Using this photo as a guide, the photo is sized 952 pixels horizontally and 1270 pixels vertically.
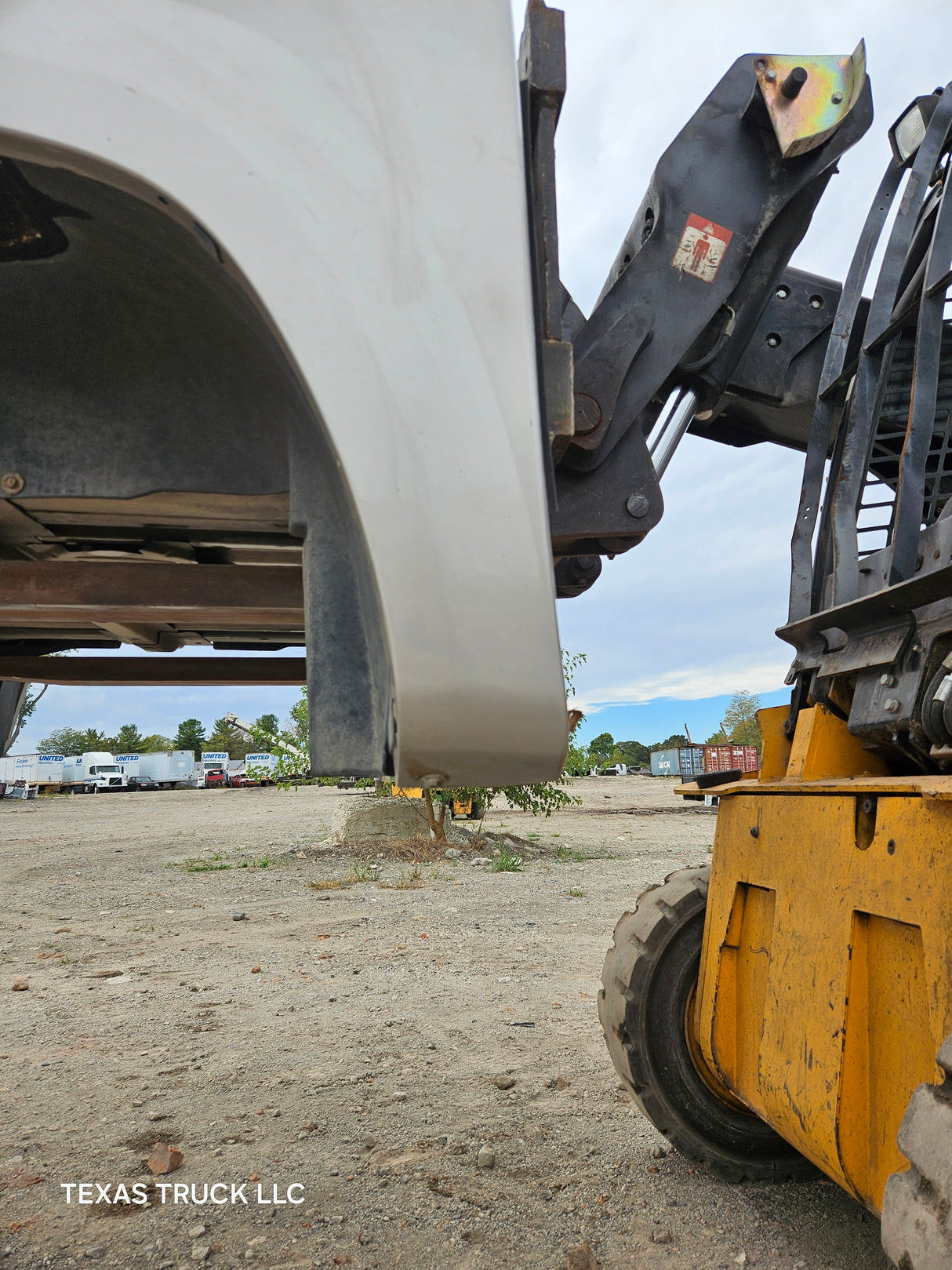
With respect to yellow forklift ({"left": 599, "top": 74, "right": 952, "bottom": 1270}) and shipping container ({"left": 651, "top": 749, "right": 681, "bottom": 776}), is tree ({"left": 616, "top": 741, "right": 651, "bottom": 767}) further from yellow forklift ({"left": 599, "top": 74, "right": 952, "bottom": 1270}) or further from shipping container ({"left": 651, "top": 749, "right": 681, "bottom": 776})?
yellow forklift ({"left": 599, "top": 74, "right": 952, "bottom": 1270})

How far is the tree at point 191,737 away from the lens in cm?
7331

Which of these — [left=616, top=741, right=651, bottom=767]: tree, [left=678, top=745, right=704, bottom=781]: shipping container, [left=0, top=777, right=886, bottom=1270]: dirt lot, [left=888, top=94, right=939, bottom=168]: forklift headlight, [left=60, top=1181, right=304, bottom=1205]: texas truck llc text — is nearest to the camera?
[left=888, top=94, right=939, bottom=168]: forklift headlight

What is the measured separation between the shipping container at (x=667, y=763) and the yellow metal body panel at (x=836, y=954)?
130 feet

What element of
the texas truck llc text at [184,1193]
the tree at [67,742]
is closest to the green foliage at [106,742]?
the tree at [67,742]

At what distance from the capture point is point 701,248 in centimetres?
203

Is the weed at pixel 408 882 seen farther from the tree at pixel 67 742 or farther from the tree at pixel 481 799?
the tree at pixel 67 742

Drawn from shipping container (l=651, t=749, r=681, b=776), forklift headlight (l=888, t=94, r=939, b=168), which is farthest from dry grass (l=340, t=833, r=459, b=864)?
A: shipping container (l=651, t=749, r=681, b=776)

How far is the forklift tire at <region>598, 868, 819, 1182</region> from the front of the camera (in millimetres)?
2750

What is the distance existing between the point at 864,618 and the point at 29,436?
1846 millimetres

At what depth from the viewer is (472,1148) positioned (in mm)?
3082

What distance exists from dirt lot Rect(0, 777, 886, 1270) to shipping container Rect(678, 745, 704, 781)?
98.3 ft

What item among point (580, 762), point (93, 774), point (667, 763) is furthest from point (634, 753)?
point (580, 762)

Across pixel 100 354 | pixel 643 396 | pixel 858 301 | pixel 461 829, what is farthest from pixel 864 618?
pixel 461 829

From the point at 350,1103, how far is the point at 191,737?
247 feet
